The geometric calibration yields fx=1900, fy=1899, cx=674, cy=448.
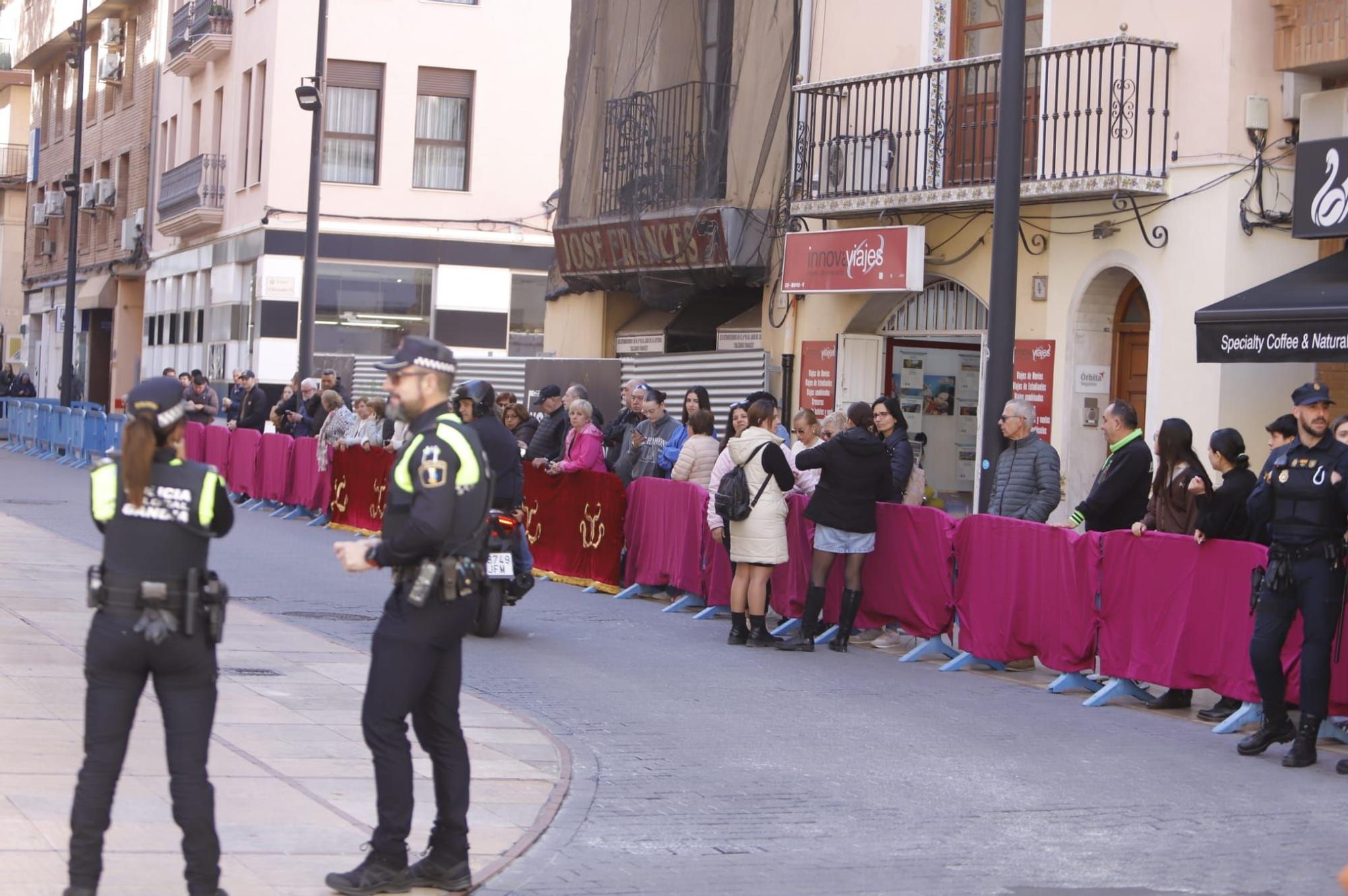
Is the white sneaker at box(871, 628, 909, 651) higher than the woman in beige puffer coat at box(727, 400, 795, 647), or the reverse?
the woman in beige puffer coat at box(727, 400, 795, 647)

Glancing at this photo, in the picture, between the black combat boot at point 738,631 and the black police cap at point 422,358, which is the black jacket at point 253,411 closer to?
the black combat boot at point 738,631

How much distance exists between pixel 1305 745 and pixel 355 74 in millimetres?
29710

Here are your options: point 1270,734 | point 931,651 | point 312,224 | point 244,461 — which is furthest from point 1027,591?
point 312,224

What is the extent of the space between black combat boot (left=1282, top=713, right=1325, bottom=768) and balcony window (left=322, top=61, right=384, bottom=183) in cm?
2925

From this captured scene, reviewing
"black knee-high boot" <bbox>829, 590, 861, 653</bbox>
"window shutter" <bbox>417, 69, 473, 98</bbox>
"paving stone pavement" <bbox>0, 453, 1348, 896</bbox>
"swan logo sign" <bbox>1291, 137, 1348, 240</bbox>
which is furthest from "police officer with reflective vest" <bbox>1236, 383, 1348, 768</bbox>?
"window shutter" <bbox>417, 69, 473, 98</bbox>

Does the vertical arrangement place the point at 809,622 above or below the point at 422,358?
below

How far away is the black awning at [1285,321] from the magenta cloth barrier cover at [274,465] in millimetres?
12500

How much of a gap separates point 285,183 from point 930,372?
19.4 meters

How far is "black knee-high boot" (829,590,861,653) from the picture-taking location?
1337 cm

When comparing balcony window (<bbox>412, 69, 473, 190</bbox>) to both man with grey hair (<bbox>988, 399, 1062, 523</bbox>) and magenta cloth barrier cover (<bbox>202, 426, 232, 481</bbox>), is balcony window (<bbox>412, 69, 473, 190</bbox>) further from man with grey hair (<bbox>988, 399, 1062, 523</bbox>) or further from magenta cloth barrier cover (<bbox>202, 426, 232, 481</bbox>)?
man with grey hair (<bbox>988, 399, 1062, 523</bbox>)

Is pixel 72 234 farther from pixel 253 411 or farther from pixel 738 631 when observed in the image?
pixel 738 631

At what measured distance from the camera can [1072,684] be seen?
39.3 feet

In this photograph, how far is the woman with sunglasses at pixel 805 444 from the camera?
1452cm

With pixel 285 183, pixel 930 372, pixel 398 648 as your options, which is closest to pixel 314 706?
pixel 398 648
